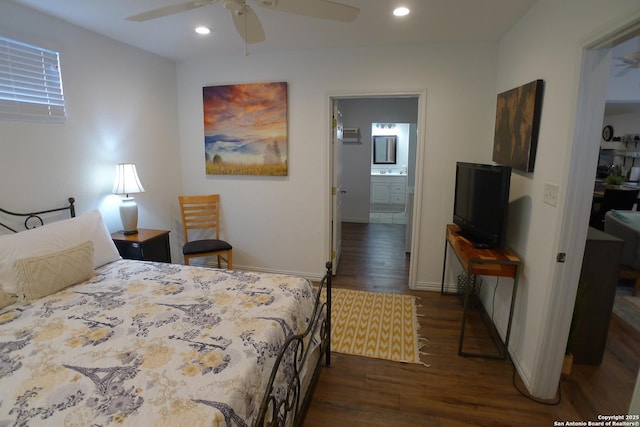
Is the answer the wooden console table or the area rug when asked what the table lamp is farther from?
the wooden console table

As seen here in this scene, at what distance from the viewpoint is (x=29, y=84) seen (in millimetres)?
2475

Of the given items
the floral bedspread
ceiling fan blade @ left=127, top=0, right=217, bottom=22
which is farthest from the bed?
ceiling fan blade @ left=127, top=0, right=217, bottom=22

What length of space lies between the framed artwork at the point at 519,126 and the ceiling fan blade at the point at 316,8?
1332mm

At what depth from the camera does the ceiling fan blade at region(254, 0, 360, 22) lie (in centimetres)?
171

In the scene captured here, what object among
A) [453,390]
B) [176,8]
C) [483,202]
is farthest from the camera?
[483,202]

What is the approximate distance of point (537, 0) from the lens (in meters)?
2.29

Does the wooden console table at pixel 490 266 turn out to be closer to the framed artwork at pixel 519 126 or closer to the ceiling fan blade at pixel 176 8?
the framed artwork at pixel 519 126

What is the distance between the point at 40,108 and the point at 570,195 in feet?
12.0

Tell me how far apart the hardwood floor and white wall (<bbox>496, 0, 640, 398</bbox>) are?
0.17 m

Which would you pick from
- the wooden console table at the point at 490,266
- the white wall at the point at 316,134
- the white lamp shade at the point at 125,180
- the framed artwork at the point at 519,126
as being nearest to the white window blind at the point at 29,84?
the white lamp shade at the point at 125,180

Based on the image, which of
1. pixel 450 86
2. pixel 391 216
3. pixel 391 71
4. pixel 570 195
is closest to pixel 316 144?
pixel 391 71

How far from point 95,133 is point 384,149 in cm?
668

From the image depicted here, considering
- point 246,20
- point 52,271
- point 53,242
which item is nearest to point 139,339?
point 52,271

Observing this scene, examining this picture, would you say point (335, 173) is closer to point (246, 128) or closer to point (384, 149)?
point (246, 128)
